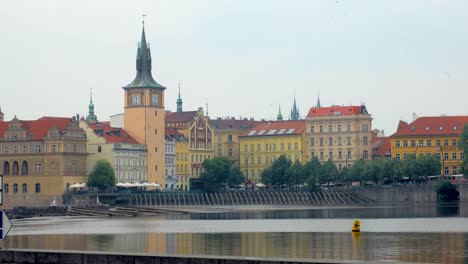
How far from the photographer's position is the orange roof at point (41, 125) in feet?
568

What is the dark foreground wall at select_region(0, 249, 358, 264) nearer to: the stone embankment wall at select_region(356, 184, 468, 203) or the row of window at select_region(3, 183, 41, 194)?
the row of window at select_region(3, 183, 41, 194)

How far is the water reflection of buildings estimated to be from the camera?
5620 centimetres

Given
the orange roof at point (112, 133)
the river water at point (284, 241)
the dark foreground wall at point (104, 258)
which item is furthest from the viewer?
the orange roof at point (112, 133)

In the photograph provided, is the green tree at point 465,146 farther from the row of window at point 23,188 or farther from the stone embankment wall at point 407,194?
the row of window at point 23,188

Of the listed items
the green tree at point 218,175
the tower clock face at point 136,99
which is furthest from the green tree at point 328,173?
the tower clock face at point 136,99

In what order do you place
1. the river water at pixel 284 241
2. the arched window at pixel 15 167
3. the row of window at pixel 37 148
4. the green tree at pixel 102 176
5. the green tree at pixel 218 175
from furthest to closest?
1. the green tree at pixel 218 175
2. the arched window at pixel 15 167
3. the row of window at pixel 37 148
4. the green tree at pixel 102 176
5. the river water at pixel 284 241

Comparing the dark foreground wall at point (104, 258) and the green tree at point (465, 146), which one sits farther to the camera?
the green tree at point (465, 146)

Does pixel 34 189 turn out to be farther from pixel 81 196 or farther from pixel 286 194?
pixel 286 194

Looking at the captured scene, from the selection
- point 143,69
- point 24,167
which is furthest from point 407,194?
point 24,167

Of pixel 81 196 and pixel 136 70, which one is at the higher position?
pixel 136 70

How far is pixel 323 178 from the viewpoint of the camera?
186500 millimetres

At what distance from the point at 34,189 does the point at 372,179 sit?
156ft

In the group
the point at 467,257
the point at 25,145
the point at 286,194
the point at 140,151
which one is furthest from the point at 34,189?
the point at 467,257

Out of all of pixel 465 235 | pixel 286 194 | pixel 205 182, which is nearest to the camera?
pixel 465 235
